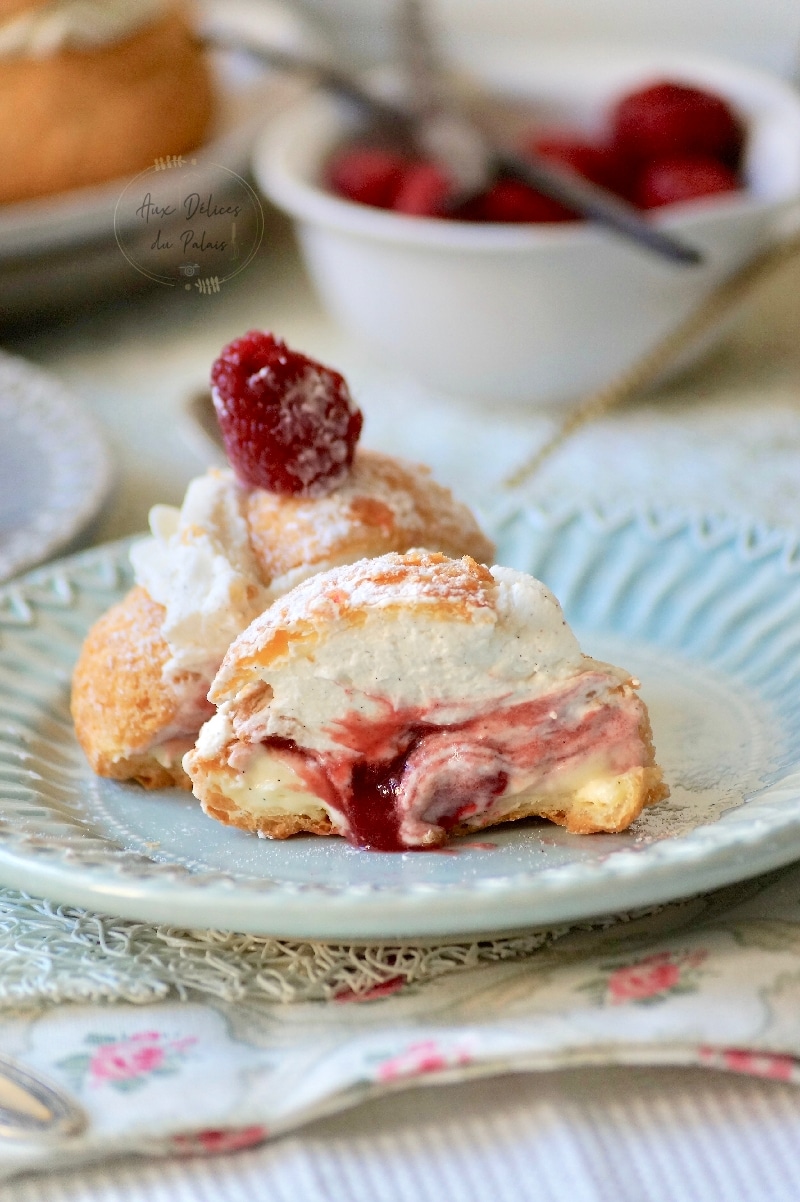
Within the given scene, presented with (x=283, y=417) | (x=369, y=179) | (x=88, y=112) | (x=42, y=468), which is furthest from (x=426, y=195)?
(x=283, y=417)

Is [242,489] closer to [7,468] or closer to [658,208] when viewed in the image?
[7,468]

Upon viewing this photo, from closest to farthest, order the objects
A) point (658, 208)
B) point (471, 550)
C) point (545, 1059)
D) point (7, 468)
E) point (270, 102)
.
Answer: point (545, 1059) < point (471, 550) < point (7, 468) < point (658, 208) < point (270, 102)

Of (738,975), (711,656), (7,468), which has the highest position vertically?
(738,975)

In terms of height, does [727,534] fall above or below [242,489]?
below

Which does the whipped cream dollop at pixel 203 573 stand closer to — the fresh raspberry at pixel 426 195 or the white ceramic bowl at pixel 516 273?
the white ceramic bowl at pixel 516 273

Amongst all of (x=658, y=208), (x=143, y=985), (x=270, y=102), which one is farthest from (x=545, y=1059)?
(x=270, y=102)

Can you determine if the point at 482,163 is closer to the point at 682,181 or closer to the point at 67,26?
the point at 682,181

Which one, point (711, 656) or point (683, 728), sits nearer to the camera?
point (683, 728)
